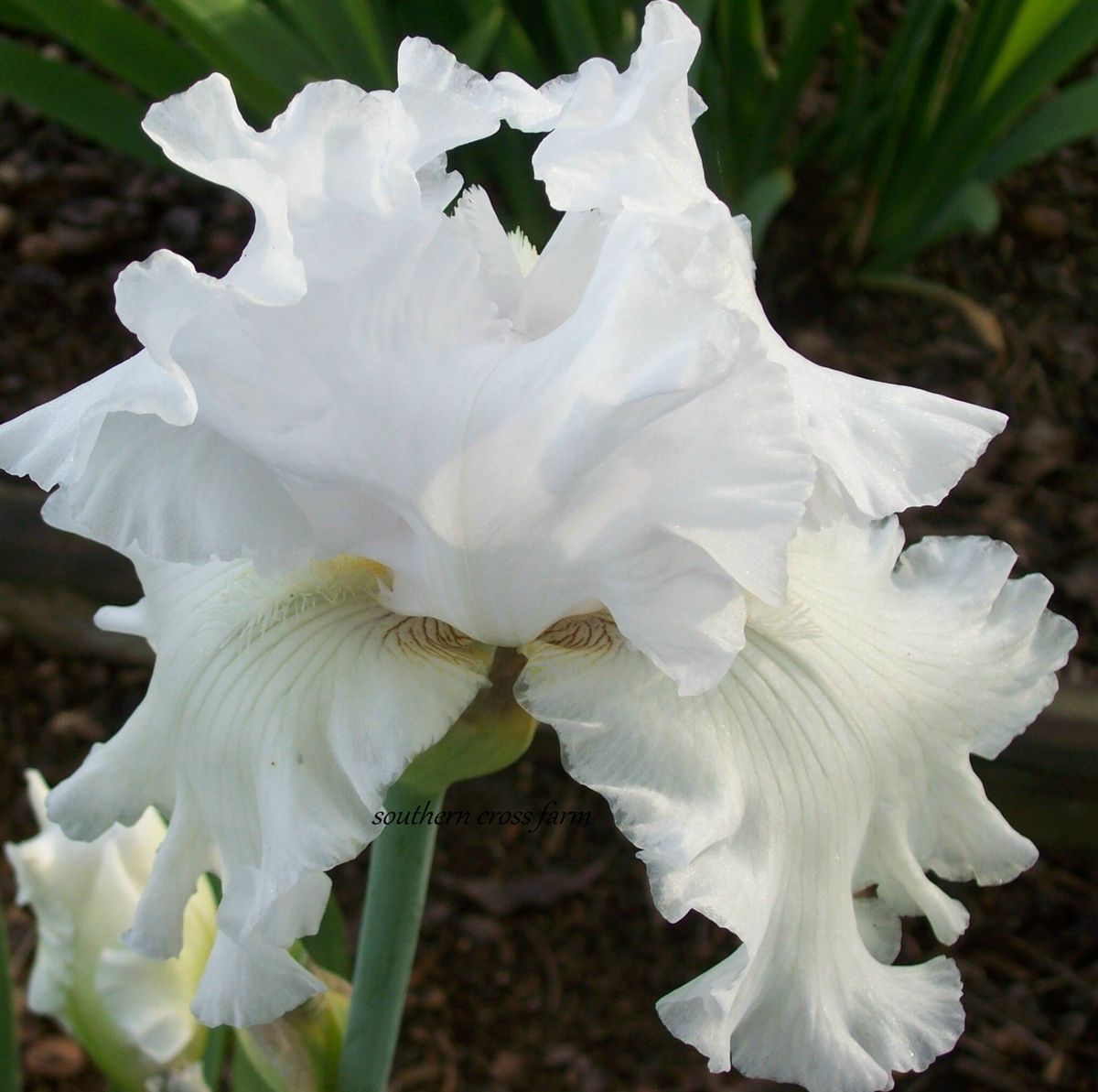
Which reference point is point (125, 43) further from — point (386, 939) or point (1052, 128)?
point (386, 939)

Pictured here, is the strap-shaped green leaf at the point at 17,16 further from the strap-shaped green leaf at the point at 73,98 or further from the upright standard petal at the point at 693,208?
the upright standard petal at the point at 693,208

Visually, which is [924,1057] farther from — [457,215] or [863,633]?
[457,215]

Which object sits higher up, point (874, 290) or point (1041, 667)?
point (1041, 667)

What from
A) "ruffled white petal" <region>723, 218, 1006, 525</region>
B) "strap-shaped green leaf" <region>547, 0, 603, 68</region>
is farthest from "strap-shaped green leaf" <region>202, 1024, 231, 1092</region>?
"strap-shaped green leaf" <region>547, 0, 603, 68</region>

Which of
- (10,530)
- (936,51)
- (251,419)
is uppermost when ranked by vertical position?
(251,419)

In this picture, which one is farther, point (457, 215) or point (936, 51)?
point (936, 51)

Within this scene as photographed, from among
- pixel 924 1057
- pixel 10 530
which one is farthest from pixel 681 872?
pixel 10 530
